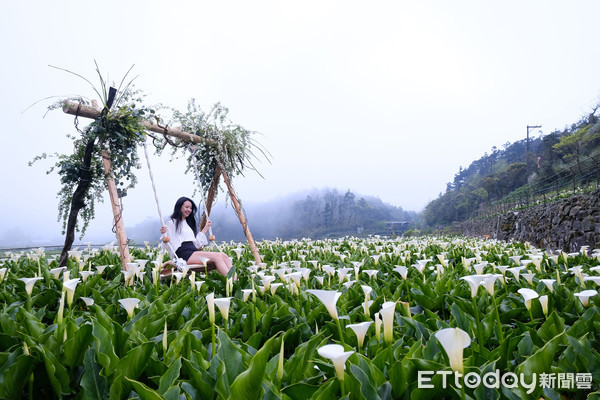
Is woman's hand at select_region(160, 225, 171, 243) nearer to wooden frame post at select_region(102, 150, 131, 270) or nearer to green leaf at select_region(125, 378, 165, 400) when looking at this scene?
wooden frame post at select_region(102, 150, 131, 270)

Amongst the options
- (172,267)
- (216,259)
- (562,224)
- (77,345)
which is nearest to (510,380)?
(77,345)

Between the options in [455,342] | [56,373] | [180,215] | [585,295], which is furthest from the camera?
[180,215]

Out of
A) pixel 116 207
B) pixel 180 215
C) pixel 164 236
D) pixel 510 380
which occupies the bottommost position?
pixel 510 380

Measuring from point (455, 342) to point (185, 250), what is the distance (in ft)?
13.7

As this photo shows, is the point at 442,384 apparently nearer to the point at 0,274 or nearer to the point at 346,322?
the point at 346,322

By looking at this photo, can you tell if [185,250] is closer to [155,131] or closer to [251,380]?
[155,131]

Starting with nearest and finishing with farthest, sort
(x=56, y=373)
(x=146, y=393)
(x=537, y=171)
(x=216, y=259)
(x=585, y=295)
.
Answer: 1. (x=146, y=393)
2. (x=56, y=373)
3. (x=585, y=295)
4. (x=216, y=259)
5. (x=537, y=171)

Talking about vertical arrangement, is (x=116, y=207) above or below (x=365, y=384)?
above

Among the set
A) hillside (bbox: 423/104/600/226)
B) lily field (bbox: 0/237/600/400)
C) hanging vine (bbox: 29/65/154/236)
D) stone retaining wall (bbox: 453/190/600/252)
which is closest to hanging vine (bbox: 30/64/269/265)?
hanging vine (bbox: 29/65/154/236)

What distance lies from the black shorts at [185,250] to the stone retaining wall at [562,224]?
33.8 feet

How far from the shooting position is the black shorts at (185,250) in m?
4.70

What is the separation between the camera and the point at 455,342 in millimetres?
1167

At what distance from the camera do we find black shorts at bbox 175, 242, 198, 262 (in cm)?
470

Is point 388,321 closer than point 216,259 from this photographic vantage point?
Yes
